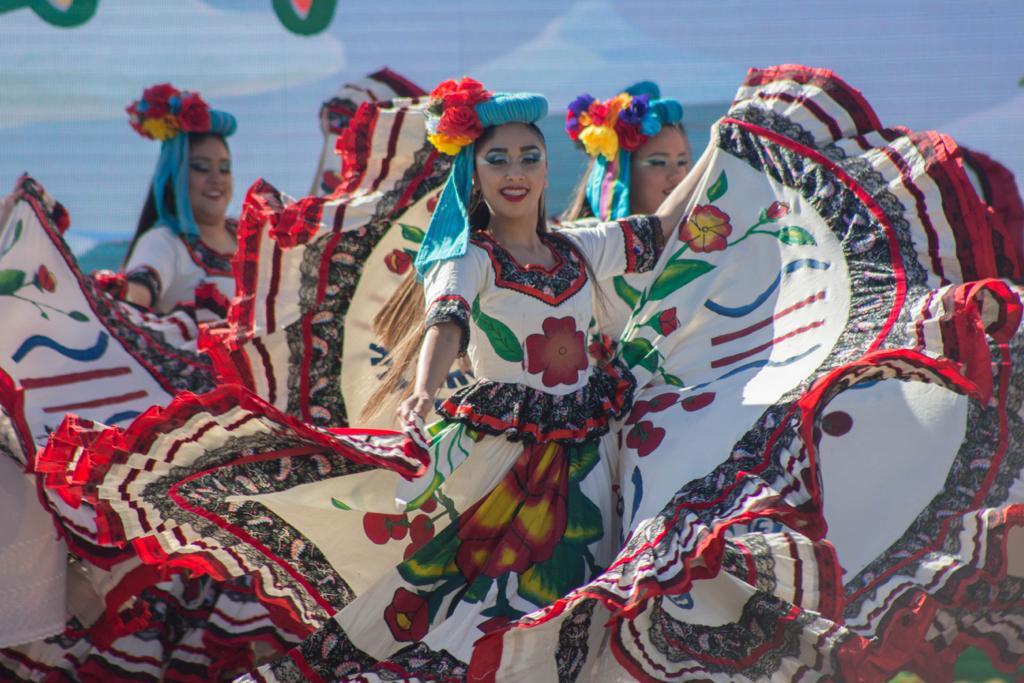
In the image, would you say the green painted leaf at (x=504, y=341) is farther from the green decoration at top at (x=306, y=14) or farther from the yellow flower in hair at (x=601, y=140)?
the green decoration at top at (x=306, y=14)

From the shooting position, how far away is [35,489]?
10.1 ft

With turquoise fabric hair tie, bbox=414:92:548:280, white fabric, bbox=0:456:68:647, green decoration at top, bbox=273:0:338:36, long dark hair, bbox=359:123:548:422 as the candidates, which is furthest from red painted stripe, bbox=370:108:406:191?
green decoration at top, bbox=273:0:338:36

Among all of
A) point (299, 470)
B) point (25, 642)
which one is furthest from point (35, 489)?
point (299, 470)

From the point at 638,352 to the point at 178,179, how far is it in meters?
2.34

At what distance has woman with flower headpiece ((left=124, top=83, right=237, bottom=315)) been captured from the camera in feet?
14.8

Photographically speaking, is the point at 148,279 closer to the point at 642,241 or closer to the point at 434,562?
the point at 642,241

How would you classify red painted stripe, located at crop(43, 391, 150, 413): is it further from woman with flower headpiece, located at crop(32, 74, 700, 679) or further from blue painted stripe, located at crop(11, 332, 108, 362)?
woman with flower headpiece, located at crop(32, 74, 700, 679)

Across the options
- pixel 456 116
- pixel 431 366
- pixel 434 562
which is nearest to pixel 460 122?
pixel 456 116

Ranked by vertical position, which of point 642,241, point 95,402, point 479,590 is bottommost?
point 479,590

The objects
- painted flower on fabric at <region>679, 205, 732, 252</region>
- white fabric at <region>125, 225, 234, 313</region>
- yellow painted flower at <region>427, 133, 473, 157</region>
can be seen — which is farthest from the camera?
white fabric at <region>125, 225, 234, 313</region>

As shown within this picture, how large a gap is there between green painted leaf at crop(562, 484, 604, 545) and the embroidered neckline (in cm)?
A: 39

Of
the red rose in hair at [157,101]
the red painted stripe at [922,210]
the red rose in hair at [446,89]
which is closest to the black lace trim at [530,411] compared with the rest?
the red rose in hair at [446,89]

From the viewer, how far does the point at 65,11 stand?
5.26 meters

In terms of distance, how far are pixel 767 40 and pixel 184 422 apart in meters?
3.19
